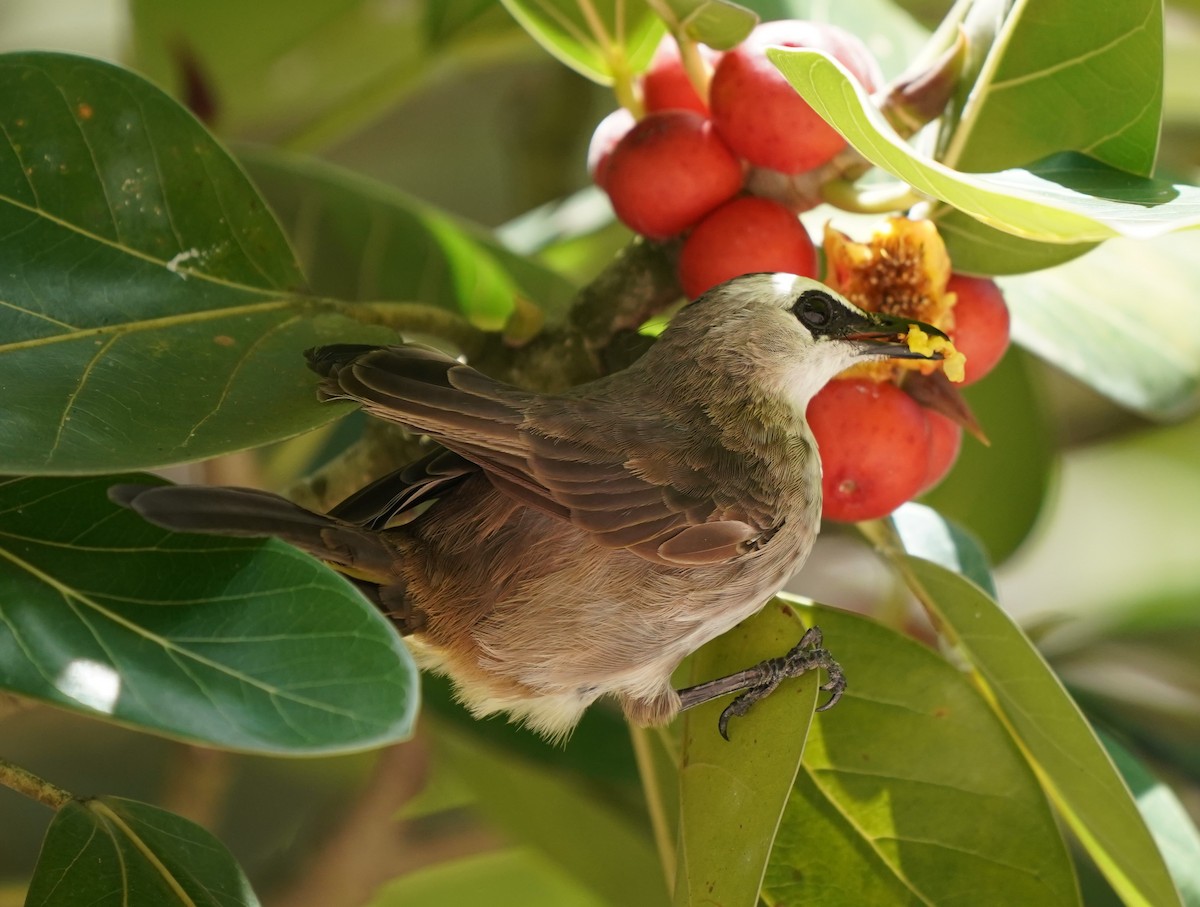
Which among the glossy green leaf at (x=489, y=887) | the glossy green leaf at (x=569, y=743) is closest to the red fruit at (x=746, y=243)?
the glossy green leaf at (x=569, y=743)

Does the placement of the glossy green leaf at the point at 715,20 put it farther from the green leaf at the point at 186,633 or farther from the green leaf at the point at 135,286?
the green leaf at the point at 186,633

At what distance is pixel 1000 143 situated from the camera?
4.46ft

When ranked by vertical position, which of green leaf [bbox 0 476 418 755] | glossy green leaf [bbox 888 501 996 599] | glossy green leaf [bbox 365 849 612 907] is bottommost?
glossy green leaf [bbox 365 849 612 907]

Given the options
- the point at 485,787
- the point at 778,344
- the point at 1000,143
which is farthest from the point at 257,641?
the point at 485,787

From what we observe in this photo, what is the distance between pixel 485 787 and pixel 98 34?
2731 millimetres

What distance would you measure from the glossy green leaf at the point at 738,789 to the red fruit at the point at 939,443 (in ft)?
0.95

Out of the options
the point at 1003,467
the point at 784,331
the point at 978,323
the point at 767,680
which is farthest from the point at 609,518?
the point at 1003,467

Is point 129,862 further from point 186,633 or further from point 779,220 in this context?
point 779,220

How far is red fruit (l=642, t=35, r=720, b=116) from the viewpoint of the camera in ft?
5.11

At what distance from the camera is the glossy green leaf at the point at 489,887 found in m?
2.73

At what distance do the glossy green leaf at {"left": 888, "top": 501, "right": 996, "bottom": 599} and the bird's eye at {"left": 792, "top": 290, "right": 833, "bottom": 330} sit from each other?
0.26 m

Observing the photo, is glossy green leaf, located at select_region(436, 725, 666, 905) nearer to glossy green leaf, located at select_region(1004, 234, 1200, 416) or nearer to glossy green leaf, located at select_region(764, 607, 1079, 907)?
glossy green leaf, located at select_region(764, 607, 1079, 907)

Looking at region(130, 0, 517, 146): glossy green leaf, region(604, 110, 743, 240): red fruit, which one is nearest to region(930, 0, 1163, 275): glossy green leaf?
region(604, 110, 743, 240): red fruit

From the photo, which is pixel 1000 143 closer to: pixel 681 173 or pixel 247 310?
pixel 681 173
